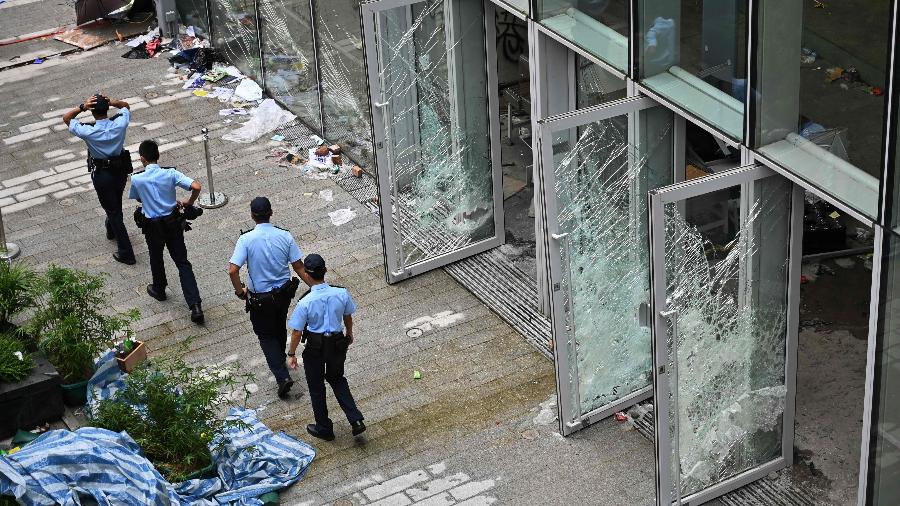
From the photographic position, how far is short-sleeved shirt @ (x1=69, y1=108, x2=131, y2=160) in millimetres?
10844

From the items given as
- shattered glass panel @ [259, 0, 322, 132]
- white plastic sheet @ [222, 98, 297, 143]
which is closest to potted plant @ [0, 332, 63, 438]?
white plastic sheet @ [222, 98, 297, 143]

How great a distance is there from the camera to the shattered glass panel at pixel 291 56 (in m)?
13.0

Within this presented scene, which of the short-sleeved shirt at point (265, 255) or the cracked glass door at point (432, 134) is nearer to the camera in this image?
the short-sleeved shirt at point (265, 255)

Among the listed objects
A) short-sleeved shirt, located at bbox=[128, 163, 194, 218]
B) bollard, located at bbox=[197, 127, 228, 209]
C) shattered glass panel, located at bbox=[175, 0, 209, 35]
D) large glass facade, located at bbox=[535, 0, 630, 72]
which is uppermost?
large glass facade, located at bbox=[535, 0, 630, 72]

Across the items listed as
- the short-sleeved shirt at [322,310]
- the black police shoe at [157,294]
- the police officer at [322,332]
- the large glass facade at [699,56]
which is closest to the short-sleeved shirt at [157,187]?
the black police shoe at [157,294]

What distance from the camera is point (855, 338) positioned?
32.3ft

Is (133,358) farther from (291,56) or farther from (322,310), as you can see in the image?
(291,56)

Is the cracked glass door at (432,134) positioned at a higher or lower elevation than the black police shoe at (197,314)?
higher

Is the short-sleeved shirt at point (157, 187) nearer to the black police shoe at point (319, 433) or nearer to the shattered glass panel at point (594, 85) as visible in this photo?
the black police shoe at point (319, 433)

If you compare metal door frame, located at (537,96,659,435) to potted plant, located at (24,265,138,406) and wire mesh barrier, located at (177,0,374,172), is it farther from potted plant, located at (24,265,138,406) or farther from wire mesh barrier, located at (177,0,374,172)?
wire mesh barrier, located at (177,0,374,172)

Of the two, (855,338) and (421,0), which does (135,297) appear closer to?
(421,0)

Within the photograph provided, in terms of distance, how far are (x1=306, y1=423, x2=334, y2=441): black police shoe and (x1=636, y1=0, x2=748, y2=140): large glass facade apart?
3162mm

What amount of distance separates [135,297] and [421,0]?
11.1 ft

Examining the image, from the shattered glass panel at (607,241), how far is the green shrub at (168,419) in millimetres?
2321
